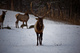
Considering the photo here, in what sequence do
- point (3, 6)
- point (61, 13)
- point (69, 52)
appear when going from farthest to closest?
point (3, 6) < point (61, 13) < point (69, 52)

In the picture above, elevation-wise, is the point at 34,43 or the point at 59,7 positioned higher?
the point at 59,7

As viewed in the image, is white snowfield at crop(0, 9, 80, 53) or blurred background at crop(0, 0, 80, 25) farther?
blurred background at crop(0, 0, 80, 25)

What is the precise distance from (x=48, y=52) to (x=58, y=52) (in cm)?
36

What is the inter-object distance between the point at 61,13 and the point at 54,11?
5.09 feet

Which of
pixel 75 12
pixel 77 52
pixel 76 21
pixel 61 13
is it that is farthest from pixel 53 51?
pixel 75 12

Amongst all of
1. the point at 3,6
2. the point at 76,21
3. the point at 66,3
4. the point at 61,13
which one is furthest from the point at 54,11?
the point at 3,6

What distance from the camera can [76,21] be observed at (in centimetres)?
1938

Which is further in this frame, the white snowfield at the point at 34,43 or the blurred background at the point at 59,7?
the blurred background at the point at 59,7

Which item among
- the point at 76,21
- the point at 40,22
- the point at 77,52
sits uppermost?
the point at 40,22

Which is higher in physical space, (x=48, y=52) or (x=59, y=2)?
(x=59, y=2)

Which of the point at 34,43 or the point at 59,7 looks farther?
the point at 59,7

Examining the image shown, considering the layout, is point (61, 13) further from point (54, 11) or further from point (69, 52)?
point (69, 52)

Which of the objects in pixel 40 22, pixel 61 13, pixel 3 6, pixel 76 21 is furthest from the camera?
pixel 3 6

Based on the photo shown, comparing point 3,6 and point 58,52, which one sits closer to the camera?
point 58,52
